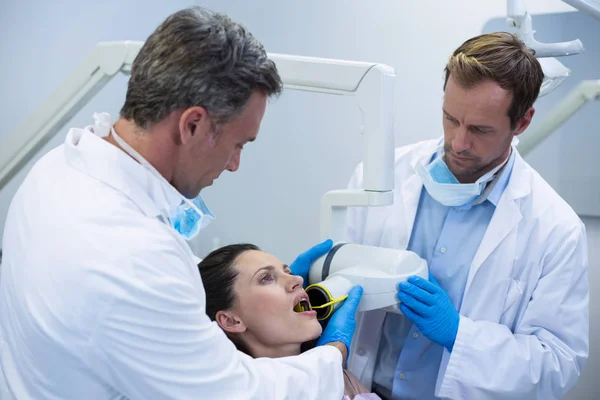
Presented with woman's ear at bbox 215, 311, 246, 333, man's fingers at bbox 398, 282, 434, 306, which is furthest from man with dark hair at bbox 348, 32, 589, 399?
woman's ear at bbox 215, 311, 246, 333

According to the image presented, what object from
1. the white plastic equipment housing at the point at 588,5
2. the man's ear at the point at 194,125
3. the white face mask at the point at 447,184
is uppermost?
the white plastic equipment housing at the point at 588,5

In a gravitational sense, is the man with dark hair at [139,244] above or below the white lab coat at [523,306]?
above

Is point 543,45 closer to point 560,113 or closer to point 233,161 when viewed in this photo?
point 560,113

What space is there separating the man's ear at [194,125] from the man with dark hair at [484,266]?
65cm

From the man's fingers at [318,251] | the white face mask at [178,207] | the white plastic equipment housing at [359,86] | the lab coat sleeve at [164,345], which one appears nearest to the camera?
the lab coat sleeve at [164,345]

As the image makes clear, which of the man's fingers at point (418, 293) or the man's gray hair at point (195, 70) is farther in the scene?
the man's fingers at point (418, 293)

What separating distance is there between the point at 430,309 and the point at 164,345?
0.70m

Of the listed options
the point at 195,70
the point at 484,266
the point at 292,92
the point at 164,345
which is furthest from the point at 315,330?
the point at 292,92

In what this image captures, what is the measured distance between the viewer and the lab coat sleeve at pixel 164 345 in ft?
2.87

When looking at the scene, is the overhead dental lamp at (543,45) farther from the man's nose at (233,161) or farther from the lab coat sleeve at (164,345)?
the lab coat sleeve at (164,345)

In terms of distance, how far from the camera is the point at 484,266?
1.54 meters

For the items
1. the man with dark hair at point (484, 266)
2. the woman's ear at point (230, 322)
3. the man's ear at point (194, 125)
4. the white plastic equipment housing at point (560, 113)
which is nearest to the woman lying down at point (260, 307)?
the woman's ear at point (230, 322)

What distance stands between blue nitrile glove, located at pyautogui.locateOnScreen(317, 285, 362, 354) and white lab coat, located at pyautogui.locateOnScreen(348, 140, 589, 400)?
0.25 m

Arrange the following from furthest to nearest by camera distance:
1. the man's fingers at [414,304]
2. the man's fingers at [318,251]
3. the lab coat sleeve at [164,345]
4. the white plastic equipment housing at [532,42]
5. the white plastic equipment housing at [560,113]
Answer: the white plastic equipment housing at [560,113], the white plastic equipment housing at [532,42], the man's fingers at [318,251], the man's fingers at [414,304], the lab coat sleeve at [164,345]
